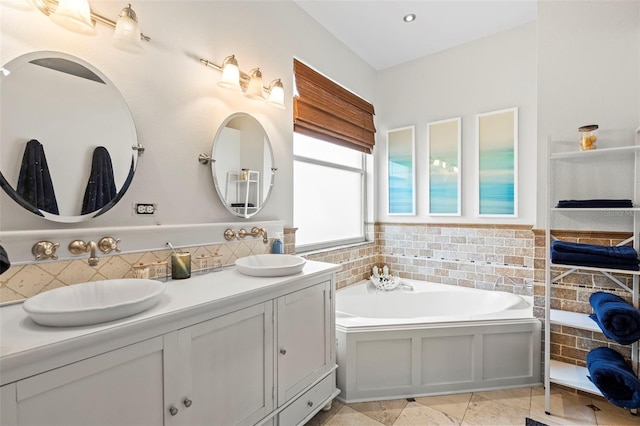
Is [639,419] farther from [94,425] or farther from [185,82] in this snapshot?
[185,82]

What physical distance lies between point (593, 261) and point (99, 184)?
9.13ft

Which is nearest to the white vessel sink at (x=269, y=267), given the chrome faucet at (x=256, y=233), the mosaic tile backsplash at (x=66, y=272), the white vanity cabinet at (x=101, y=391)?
the chrome faucet at (x=256, y=233)

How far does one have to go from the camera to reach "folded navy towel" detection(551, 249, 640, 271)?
1719 millimetres

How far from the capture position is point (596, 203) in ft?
6.12

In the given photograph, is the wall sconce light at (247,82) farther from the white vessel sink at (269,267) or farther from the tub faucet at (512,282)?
the tub faucet at (512,282)

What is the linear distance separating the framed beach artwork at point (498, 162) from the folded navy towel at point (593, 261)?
0.96m

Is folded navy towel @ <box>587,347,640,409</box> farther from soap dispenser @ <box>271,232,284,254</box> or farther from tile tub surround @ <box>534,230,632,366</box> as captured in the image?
soap dispenser @ <box>271,232,284,254</box>

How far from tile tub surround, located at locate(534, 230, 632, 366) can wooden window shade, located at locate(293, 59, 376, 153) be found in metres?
1.91

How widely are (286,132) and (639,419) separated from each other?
9.98ft

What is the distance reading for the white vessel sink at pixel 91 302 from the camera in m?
0.86

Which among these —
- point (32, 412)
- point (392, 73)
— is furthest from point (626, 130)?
point (32, 412)

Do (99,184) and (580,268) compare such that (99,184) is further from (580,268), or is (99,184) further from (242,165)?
(580,268)

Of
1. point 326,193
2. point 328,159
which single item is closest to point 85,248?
point 326,193

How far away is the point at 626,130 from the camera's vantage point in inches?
76.9
